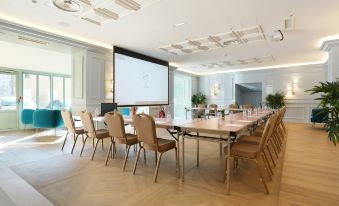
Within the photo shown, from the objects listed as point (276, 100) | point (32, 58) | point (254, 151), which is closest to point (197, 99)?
point (276, 100)

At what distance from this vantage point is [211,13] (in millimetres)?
3756

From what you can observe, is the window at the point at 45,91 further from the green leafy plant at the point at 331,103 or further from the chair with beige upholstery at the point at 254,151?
the green leafy plant at the point at 331,103

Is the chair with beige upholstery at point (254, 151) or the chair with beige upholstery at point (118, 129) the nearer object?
the chair with beige upholstery at point (254, 151)

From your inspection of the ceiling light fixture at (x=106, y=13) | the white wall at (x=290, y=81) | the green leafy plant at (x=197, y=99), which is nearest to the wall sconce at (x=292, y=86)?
the white wall at (x=290, y=81)

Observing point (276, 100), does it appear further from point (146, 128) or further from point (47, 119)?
point (47, 119)

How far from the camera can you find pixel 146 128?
104 inches

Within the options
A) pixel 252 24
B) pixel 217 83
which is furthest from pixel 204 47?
pixel 217 83

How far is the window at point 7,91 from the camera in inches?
270

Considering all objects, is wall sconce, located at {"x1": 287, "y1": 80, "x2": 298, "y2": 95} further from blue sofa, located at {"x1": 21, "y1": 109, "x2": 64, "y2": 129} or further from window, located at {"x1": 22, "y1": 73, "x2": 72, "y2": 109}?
window, located at {"x1": 22, "y1": 73, "x2": 72, "y2": 109}

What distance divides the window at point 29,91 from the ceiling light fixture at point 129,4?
6.02 m

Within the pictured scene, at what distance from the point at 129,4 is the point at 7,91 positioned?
6.32m

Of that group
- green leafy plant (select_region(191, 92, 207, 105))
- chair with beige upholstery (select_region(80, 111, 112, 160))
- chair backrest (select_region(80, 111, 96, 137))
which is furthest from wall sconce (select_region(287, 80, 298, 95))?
chair backrest (select_region(80, 111, 96, 137))

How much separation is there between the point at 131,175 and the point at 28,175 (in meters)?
1.46

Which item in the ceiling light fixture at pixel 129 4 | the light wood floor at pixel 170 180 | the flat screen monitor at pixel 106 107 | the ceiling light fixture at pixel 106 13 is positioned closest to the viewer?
the light wood floor at pixel 170 180
